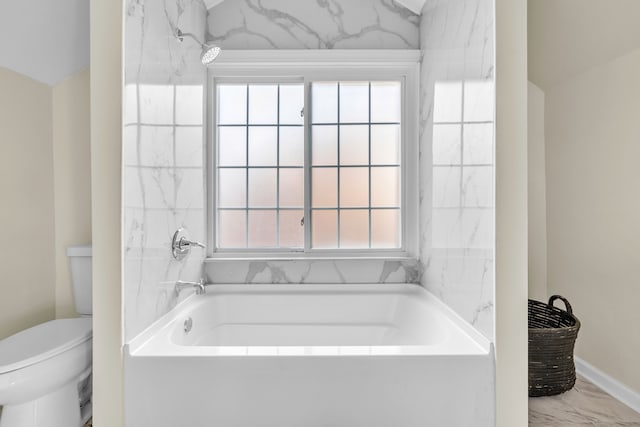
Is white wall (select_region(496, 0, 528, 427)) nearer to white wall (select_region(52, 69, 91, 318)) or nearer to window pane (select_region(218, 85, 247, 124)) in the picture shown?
window pane (select_region(218, 85, 247, 124))

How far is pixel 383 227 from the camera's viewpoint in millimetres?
2438

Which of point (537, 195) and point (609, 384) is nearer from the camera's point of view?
point (609, 384)

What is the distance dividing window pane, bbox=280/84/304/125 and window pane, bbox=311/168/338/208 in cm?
36

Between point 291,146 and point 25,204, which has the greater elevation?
point 291,146

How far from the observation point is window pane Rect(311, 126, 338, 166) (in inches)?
94.7

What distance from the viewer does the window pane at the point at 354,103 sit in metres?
2.40

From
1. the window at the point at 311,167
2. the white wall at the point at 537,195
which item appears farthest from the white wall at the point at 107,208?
the white wall at the point at 537,195

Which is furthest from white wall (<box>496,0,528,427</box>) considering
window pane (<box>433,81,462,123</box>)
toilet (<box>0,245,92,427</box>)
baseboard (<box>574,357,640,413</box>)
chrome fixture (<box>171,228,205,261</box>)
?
toilet (<box>0,245,92,427</box>)

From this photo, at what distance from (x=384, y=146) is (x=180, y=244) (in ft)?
4.66

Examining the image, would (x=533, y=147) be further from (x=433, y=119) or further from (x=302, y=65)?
(x=302, y=65)

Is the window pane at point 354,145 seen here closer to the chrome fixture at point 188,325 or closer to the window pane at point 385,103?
the window pane at point 385,103

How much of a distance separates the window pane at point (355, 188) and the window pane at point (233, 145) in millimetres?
692

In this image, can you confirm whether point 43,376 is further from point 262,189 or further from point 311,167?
point 311,167

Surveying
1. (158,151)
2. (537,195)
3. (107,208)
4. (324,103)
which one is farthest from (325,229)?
(537,195)
